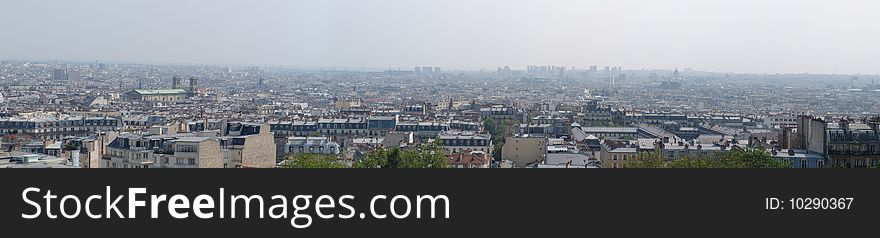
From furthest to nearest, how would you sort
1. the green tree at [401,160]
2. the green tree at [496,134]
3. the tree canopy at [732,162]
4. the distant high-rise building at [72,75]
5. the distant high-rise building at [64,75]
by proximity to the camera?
the distant high-rise building at [72,75] → the distant high-rise building at [64,75] → the green tree at [496,134] → the tree canopy at [732,162] → the green tree at [401,160]

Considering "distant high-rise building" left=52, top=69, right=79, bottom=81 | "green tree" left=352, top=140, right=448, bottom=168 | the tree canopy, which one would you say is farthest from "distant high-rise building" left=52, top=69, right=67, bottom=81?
the tree canopy

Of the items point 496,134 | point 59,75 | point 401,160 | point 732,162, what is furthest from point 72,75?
point 732,162

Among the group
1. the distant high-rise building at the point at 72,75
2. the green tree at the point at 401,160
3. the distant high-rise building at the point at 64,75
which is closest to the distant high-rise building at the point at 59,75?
the distant high-rise building at the point at 64,75

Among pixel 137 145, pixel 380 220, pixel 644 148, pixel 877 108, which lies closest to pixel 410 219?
pixel 380 220

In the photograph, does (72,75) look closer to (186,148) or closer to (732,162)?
(186,148)

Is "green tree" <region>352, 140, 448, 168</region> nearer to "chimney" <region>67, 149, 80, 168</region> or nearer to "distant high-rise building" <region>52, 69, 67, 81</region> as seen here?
"chimney" <region>67, 149, 80, 168</region>

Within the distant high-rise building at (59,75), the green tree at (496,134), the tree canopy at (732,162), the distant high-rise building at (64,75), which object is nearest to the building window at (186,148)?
the tree canopy at (732,162)

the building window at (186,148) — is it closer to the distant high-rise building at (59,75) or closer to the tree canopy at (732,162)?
the tree canopy at (732,162)

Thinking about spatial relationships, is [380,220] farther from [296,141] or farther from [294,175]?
[296,141]

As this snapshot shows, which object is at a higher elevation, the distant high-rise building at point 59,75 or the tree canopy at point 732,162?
the tree canopy at point 732,162

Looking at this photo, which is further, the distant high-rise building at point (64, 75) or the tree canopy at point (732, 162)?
the distant high-rise building at point (64, 75)

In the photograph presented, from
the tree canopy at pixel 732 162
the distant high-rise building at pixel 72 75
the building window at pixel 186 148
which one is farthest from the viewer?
the distant high-rise building at pixel 72 75

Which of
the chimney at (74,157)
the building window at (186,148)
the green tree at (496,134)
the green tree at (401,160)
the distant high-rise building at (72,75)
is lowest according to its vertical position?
the distant high-rise building at (72,75)
